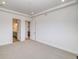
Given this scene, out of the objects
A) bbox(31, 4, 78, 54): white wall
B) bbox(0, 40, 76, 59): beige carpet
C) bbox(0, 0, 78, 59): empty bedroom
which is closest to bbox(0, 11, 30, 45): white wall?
bbox(0, 0, 78, 59): empty bedroom

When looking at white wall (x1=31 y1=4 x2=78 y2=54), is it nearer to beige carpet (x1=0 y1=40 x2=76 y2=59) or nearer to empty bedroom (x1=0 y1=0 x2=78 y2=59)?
empty bedroom (x1=0 y1=0 x2=78 y2=59)

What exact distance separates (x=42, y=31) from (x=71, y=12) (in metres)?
2.97

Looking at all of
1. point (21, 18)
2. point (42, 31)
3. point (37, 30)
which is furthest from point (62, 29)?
point (21, 18)

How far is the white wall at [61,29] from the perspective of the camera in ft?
11.9

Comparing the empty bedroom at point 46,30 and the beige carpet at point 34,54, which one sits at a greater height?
the empty bedroom at point 46,30

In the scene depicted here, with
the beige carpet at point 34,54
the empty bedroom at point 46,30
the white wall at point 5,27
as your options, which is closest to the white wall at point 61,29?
the empty bedroom at point 46,30

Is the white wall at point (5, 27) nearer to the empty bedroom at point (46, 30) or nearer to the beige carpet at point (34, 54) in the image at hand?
the empty bedroom at point (46, 30)

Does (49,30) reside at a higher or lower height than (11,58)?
higher

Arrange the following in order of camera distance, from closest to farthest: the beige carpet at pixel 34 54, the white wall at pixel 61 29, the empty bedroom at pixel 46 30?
1. the beige carpet at pixel 34 54
2. the empty bedroom at pixel 46 30
3. the white wall at pixel 61 29

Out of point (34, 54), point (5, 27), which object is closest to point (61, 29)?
point (34, 54)

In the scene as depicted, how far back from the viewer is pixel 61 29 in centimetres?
427

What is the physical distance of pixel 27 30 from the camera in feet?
28.5

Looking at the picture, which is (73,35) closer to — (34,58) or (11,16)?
(34,58)

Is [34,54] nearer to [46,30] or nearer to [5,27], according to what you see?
[46,30]
